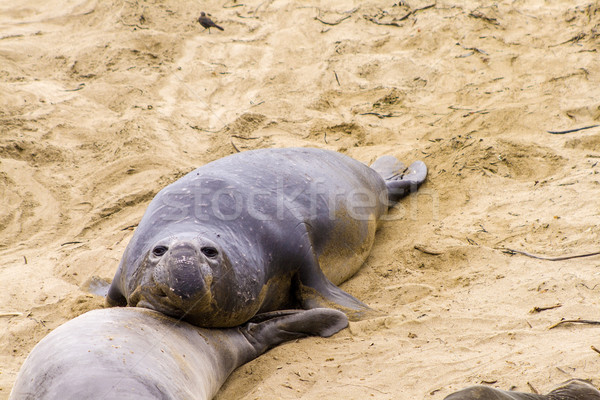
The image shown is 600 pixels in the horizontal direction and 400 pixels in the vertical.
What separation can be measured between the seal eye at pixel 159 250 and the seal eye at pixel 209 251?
0.55 ft

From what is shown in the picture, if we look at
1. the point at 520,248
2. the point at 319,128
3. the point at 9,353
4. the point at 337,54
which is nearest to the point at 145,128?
the point at 319,128

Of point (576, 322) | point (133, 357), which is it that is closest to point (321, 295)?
point (576, 322)

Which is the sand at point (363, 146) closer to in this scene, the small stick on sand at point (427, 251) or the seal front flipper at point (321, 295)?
the small stick on sand at point (427, 251)

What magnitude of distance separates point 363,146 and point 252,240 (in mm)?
2891

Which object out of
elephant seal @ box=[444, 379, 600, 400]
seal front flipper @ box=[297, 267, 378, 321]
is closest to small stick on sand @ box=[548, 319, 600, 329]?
elephant seal @ box=[444, 379, 600, 400]

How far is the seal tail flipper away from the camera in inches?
200

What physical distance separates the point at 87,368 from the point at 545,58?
6211 mm

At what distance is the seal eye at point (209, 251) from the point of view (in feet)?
9.10

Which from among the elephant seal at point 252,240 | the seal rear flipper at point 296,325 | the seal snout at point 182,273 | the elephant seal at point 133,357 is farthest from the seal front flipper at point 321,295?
the seal snout at point 182,273

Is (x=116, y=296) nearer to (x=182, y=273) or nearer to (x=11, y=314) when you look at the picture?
(x=11, y=314)

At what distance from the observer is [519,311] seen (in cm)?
305

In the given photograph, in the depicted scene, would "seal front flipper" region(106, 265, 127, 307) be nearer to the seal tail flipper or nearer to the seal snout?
the seal snout

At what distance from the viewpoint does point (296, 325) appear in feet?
10.5

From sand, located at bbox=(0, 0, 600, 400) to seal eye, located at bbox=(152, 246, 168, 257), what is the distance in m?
0.67
